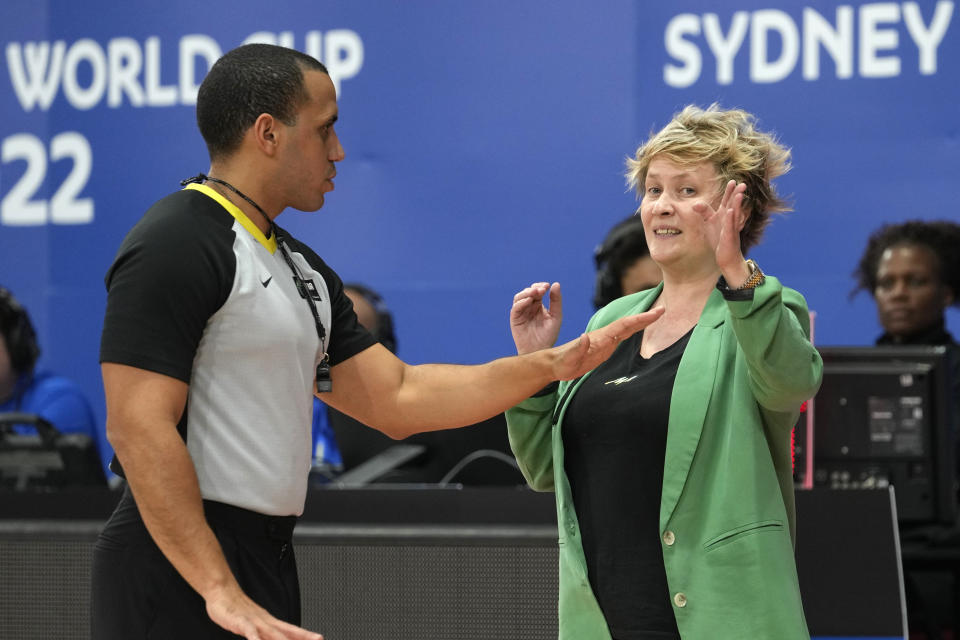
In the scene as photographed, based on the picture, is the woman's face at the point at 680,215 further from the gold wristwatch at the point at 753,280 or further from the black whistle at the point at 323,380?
the black whistle at the point at 323,380

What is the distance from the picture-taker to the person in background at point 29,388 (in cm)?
493

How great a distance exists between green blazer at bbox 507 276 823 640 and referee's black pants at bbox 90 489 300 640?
541 mm

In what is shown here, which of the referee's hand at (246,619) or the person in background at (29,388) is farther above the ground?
the person in background at (29,388)

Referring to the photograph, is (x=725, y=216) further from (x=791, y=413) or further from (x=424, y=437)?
(x=424, y=437)

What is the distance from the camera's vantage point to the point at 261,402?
5.67ft

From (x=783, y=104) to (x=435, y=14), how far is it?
5.53 feet

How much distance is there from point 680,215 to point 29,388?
12.0 feet

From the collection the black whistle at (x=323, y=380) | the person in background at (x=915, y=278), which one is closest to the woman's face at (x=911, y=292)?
the person in background at (x=915, y=278)

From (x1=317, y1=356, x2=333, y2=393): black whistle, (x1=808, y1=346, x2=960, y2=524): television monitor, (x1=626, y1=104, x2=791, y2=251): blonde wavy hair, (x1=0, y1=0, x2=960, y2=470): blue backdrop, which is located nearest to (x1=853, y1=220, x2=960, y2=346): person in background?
(x1=0, y1=0, x2=960, y2=470): blue backdrop

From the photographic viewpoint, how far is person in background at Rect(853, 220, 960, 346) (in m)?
4.91

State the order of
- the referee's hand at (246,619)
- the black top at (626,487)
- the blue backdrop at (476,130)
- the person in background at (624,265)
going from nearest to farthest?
the referee's hand at (246,619)
the black top at (626,487)
the person in background at (624,265)
the blue backdrop at (476,130)

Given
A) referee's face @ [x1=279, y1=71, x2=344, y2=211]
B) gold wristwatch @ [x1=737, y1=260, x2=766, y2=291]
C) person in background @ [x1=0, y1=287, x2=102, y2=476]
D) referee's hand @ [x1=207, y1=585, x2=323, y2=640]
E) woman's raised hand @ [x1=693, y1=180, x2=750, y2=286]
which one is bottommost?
referee's hand @ [x1=207, y1=585, x2=323, y2=640]

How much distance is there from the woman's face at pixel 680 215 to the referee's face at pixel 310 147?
54cm

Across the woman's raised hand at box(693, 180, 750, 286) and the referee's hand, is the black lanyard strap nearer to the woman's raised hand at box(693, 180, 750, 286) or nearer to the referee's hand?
the referee's hand
